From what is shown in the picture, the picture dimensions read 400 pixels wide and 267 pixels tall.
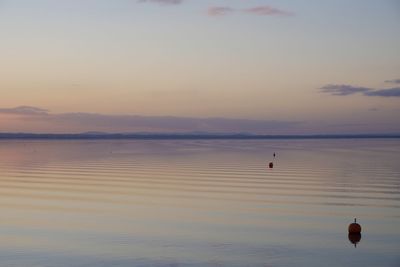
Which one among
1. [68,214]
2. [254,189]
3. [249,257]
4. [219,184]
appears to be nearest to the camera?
[249,257]

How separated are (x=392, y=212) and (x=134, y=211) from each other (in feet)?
25.4

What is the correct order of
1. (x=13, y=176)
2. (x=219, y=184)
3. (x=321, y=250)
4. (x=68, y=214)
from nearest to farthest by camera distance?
(x=321, y=250), (x=68, y=214), (x=219, y=184), (x=13, y=176)

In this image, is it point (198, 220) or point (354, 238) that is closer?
point (354, 238)

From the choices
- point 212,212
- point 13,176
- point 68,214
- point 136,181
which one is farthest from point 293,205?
point 13,176

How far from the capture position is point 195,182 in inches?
961

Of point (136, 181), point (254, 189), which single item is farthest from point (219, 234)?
point (136, 181)

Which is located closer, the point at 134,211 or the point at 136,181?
the point at 134,211

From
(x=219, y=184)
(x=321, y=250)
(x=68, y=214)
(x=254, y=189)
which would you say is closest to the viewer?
(x=321, y=250)

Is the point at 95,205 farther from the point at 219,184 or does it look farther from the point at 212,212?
the point at 219,184

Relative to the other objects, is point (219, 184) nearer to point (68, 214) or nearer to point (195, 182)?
point (195, 182)

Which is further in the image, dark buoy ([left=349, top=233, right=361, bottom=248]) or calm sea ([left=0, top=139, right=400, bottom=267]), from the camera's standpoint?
dark buoy ([left=349, top=233, right=361, bottom=248])

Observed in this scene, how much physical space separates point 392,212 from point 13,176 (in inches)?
736

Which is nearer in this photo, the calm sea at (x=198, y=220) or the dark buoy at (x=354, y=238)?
the calm sea at (x=198, y=220)

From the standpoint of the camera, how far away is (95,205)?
59.2 feet
